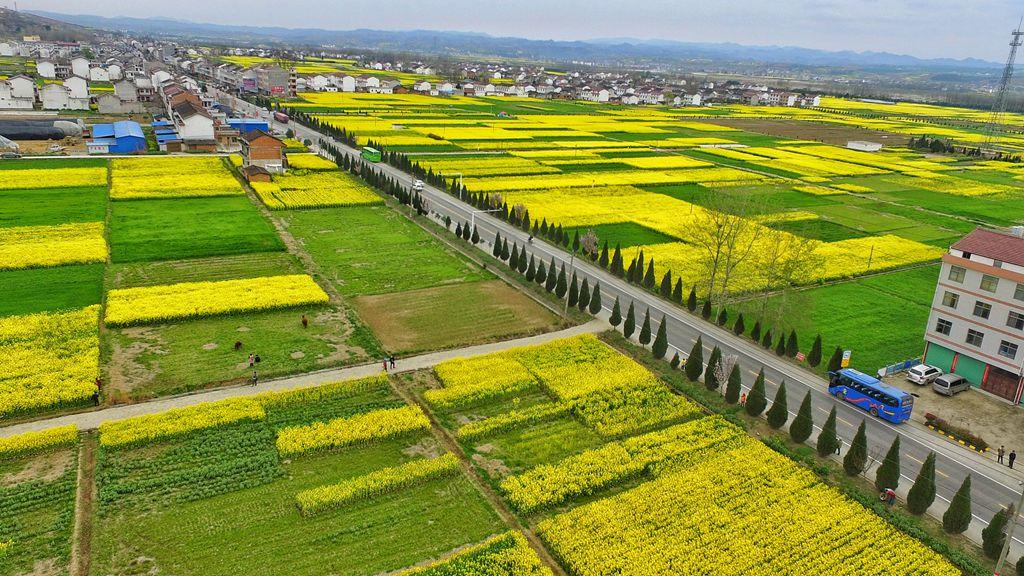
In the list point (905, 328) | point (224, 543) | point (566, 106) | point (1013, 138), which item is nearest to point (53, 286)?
point (224, 543)

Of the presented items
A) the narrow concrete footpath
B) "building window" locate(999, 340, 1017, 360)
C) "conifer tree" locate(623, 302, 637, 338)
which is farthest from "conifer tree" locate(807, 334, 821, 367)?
the narrow concrete footpath

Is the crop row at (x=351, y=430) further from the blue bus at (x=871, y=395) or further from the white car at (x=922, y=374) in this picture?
the white car at (x=922, y=374)

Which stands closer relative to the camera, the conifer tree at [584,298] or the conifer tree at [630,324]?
the conifer tree at [630,324]

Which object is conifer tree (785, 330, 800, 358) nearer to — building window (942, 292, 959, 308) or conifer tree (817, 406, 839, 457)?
building window (942, 292, 959, 308)

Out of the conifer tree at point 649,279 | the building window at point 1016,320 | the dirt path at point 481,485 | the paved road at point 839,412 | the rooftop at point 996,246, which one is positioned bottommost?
the dirt path at point 481,485

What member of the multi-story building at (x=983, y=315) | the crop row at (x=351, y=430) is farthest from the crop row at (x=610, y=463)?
the multi-story building at (x=983, y=315)

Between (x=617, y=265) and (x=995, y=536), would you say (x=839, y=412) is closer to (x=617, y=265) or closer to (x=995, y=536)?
(x=995, y=536)
